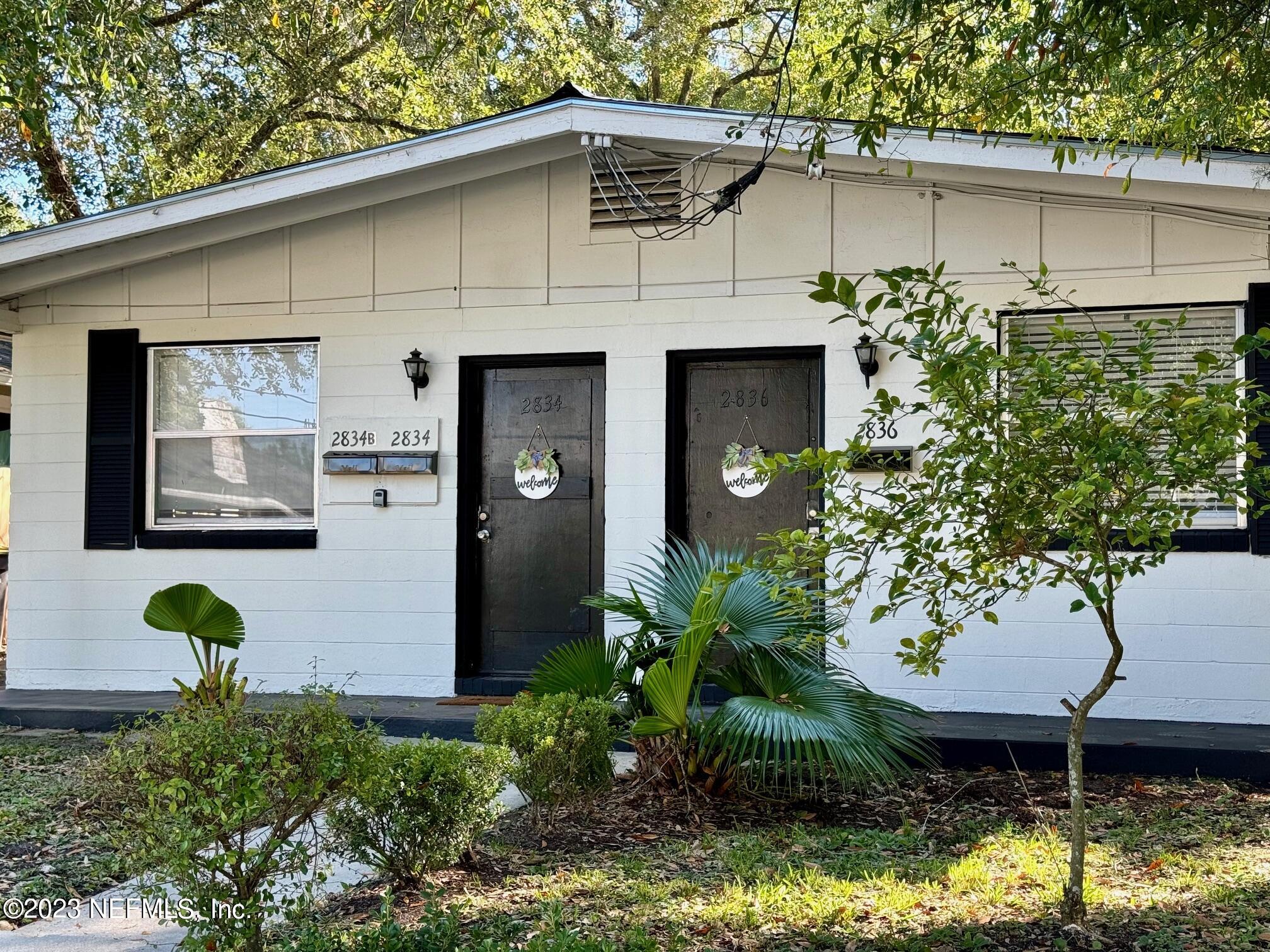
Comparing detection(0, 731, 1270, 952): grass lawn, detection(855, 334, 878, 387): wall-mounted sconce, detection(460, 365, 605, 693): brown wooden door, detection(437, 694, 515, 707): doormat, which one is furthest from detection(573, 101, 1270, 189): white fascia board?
detection(437, 694, 515, 707): doormat

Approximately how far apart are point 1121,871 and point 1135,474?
5.85 feet

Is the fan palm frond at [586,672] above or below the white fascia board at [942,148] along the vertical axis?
below

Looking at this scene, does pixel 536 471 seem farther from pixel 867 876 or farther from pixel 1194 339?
pixel 867 876

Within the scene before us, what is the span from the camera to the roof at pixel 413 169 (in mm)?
6270

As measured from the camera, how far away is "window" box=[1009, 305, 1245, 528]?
258 inches

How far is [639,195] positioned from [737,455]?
68.7 inches

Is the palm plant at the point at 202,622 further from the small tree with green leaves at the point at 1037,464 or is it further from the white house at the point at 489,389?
the small tree with green leaves at the point at 1037,464

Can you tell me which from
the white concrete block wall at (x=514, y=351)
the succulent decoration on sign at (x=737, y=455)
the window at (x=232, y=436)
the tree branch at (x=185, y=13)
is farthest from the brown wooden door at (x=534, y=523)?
the tree branch at (x=185, y=13)

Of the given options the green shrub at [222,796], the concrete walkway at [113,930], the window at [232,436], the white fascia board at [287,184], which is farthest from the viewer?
the window at [232,436]

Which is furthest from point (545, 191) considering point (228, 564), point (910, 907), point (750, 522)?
point (910, 907)

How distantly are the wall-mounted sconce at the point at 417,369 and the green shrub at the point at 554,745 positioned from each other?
3.35 m

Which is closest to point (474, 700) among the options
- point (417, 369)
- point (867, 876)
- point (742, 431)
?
point (417, 369)

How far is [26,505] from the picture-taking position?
807 centimetres

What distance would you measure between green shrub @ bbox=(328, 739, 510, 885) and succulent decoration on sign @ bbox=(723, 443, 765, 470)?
3708 mm
